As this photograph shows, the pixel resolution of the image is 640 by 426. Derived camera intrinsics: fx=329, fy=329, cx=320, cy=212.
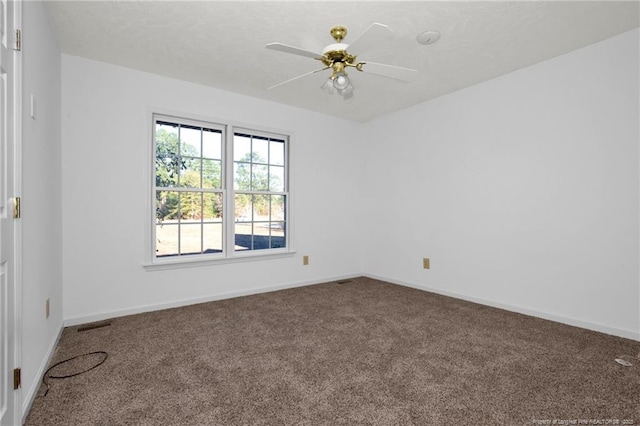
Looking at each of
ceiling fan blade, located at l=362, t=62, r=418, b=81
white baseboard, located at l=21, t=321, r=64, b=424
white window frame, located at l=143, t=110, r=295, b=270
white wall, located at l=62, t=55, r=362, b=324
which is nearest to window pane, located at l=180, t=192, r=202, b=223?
white window frame, located at l=143, t=110, r=295, b=270

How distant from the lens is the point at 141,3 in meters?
2.22

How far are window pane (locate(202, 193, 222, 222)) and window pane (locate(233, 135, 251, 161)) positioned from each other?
54 cm

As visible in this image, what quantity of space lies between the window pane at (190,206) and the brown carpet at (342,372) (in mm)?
1009

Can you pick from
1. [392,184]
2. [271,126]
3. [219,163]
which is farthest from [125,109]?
[392,184]

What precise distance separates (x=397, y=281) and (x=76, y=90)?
415cm

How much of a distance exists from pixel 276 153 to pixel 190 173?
117 cm

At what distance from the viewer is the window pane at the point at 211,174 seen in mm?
3740

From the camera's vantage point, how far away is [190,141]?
3.65 m

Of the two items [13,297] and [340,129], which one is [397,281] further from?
[13,297]

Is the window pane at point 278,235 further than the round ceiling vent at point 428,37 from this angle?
Yes

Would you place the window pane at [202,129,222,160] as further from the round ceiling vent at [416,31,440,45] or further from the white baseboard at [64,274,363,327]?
the round ceiling vent at [416,31,440,45]

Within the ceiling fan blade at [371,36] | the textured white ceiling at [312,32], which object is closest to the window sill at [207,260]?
the textured white ceiling at [312,32]

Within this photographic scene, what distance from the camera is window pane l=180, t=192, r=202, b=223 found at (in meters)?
3.60

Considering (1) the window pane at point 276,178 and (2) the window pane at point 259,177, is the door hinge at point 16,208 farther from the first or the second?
(1) the window pane at point 276,178
